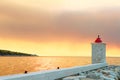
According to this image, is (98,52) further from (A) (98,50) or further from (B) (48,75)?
(B) (48,75)

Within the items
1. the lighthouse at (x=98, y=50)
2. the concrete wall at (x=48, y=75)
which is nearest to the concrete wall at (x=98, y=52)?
the lighthouse at (x=98, y=50)

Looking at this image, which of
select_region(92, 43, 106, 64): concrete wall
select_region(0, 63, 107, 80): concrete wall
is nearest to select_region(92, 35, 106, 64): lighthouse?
select_region(92, 43, 106, 64): concrete wall

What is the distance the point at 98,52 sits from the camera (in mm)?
24094

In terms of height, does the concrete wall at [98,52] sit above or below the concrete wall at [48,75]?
above

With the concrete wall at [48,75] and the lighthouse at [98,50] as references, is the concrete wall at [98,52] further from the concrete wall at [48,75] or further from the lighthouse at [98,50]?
the concrete wall at [48,75]

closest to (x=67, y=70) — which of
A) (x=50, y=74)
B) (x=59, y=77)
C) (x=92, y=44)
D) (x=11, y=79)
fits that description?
(x=59, y=77)

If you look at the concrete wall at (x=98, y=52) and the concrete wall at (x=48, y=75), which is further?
the concrete wall at (x=98, y=52)

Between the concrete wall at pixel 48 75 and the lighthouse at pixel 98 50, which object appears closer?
the concrete wall at pixel 48 75

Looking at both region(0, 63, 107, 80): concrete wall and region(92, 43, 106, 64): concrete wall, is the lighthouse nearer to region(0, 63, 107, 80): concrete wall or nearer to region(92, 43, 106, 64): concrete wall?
region(92, 43, 106, 64): concrete wall

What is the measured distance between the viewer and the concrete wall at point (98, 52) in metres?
23.9

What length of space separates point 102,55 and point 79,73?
6485 millimetres

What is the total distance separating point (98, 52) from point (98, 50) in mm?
140

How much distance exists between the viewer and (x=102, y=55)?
24.4m

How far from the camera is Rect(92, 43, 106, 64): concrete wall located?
78.4 feet
